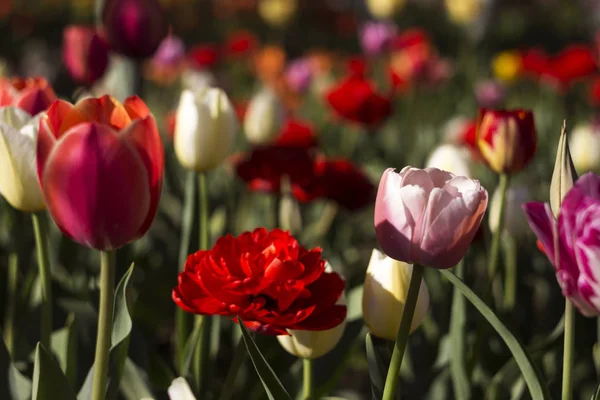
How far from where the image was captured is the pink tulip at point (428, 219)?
0.59 m

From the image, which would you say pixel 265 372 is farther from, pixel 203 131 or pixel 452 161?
pixel 452 161

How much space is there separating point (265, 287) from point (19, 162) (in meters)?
0.28

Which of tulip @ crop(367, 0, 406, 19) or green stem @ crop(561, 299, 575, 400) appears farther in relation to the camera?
tulip @ crop(367, 0, 406, 19)

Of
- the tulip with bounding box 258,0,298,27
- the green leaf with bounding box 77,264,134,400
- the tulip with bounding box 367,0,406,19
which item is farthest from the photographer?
the tulip with bounding box 258,0,298,27

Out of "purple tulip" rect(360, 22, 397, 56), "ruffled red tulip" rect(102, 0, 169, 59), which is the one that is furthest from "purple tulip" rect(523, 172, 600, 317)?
"purple tulip" rect(360, 22, 397, 56)

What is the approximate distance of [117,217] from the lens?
1.96ft

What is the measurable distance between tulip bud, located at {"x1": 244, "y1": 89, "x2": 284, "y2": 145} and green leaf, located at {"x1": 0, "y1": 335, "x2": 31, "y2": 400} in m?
0.94

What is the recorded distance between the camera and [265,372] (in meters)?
0.68

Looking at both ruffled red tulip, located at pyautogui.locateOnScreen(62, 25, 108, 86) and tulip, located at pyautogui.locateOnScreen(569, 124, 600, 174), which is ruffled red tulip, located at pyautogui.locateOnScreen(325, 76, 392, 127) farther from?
ruffled red tulip, located at pyautogui.locateOnScreen(62, 25, 108, 86)

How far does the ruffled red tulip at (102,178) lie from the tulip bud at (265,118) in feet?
3.54

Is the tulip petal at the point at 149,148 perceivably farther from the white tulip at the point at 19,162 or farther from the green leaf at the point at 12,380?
the green leaf at the point at 12,380

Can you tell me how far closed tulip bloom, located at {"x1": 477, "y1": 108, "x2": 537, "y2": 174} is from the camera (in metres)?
0.95

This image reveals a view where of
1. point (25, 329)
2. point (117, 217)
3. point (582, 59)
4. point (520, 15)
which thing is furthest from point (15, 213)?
point (520, 15)

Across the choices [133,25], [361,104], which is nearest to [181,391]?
[133,25]
